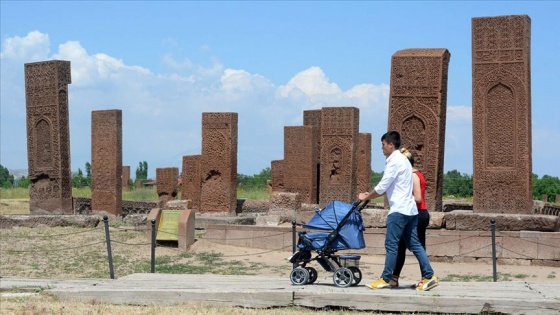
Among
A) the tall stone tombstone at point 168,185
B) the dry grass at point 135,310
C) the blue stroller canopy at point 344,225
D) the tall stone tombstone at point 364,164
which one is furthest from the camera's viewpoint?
the tall stone tombstone at point 168,185

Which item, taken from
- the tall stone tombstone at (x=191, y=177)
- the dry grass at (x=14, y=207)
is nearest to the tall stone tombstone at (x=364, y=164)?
the tall stone tombstone at (x=191, y=177)

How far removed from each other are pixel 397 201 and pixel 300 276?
1233 mm

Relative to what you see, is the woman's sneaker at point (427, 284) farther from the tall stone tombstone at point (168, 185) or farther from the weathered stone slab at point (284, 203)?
the tall stone tombstone at point (168, 185)

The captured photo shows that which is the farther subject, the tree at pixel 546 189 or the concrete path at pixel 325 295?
the tree at pixel 546 189

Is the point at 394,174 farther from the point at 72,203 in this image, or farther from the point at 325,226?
the point at 72,203

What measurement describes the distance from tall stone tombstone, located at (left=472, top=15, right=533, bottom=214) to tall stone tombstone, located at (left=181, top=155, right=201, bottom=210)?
1155 centimetres

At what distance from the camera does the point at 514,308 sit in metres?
7.63

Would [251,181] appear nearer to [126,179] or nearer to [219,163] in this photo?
[126,179]

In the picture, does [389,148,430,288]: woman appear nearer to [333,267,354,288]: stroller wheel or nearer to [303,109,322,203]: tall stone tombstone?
[333,267,354,288]: stroller wheel

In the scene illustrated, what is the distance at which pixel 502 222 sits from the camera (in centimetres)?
1384

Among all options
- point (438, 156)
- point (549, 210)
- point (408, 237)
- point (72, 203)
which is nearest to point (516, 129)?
point (438, 156)

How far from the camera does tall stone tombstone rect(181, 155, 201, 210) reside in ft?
81.5

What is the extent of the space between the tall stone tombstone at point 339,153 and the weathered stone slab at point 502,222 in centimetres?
777

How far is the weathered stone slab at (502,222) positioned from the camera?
1364 cm
